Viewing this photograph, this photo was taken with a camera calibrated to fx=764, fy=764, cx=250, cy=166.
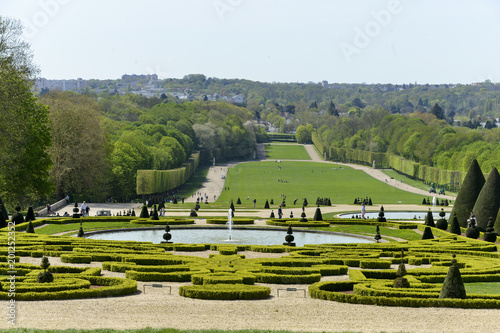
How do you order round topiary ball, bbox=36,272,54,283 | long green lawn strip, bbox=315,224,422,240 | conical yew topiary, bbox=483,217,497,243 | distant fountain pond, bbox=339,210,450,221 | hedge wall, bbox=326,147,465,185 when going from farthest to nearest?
hedge wall, bbox=326,147,465,185 < distant fountain pond, bbox=339,210,450,221 < long green lawn strip, bbox=315,224,422,240 < conical yew topiary, bbox=483,217,497,243 < round topiary ball, bbox=36,272,54,283

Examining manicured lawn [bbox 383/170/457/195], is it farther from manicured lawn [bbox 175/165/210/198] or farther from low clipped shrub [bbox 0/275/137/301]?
low clipped shrub [bbox 0/275/137/301]

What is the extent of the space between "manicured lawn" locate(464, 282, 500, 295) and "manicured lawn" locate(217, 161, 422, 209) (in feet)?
157

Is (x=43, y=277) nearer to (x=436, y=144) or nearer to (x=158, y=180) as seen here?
(x=158, y=180)

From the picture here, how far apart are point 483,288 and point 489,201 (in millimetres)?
21916

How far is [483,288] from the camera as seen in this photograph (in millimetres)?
27125

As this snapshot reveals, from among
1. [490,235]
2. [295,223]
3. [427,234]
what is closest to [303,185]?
[295,223]

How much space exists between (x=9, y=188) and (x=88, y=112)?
1307 inches

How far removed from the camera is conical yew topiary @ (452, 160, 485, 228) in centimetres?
5106

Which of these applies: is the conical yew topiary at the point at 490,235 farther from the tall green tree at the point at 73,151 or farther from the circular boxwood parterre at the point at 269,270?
the tall green tree at the point at 73,151

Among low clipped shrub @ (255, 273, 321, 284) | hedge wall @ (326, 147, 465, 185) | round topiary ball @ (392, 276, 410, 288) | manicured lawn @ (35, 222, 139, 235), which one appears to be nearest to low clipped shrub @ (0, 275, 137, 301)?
low clipped shrub @ (255, 273, 321, 284)

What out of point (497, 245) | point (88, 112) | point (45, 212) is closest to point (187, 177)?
point (88, 112)

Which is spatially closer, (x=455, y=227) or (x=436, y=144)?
(x=455, y=227)

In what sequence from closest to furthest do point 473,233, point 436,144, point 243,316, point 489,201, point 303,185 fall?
1. point 243,316
2. point 473,233
3. point 489,201
4. point 303,185
5. point 436,144

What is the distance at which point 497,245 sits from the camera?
4016 centimetres
